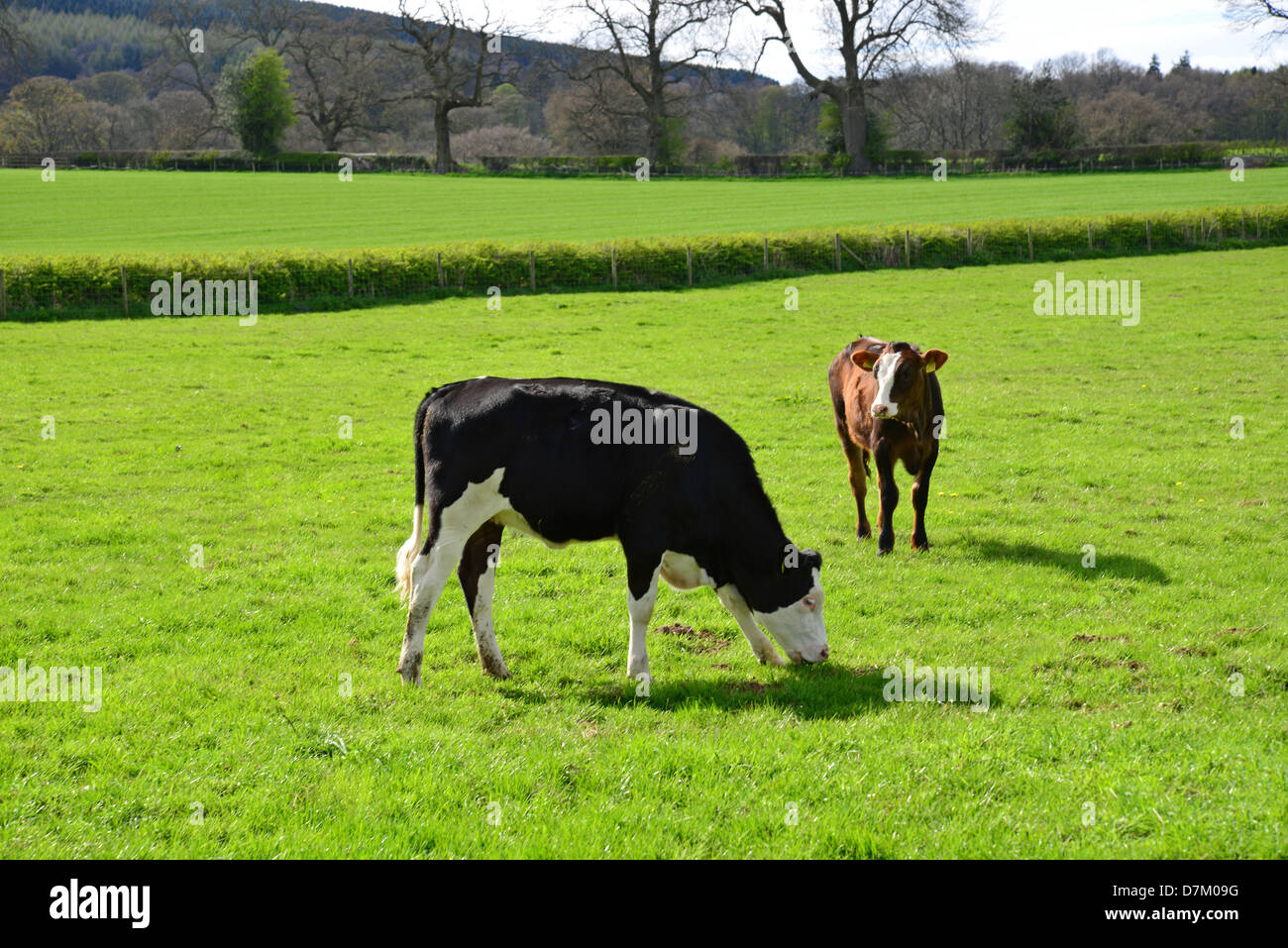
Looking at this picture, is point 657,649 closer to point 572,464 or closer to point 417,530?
point 572,464

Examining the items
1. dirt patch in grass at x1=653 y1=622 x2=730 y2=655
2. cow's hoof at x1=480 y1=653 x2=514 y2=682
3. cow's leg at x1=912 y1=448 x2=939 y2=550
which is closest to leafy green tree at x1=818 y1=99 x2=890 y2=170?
cow's leg at x1=912 y1=448 x2=939 y2=550

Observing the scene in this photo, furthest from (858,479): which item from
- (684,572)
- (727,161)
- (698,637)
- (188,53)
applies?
(188,53)

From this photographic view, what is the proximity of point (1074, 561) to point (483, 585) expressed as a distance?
615cm

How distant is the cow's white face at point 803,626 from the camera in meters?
7.68

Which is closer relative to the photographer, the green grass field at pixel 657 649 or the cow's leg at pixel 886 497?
the green grass field at pixel 657 649

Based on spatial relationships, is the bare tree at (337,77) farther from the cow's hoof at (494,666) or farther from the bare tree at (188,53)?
the cow's hoof at (494,666)

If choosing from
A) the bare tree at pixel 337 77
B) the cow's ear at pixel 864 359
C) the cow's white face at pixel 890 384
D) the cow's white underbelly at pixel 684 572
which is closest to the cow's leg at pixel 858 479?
the cow's ear at pixel 864 359

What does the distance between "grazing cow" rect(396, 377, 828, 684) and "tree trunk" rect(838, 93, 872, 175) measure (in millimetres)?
80324

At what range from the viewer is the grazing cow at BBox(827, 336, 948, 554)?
10.4 metres

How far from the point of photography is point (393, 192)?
6775 cm

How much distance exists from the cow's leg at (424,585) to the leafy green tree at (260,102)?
293 ft

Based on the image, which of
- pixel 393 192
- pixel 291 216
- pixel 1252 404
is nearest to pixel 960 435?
pixel 1252 404

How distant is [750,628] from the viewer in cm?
796
